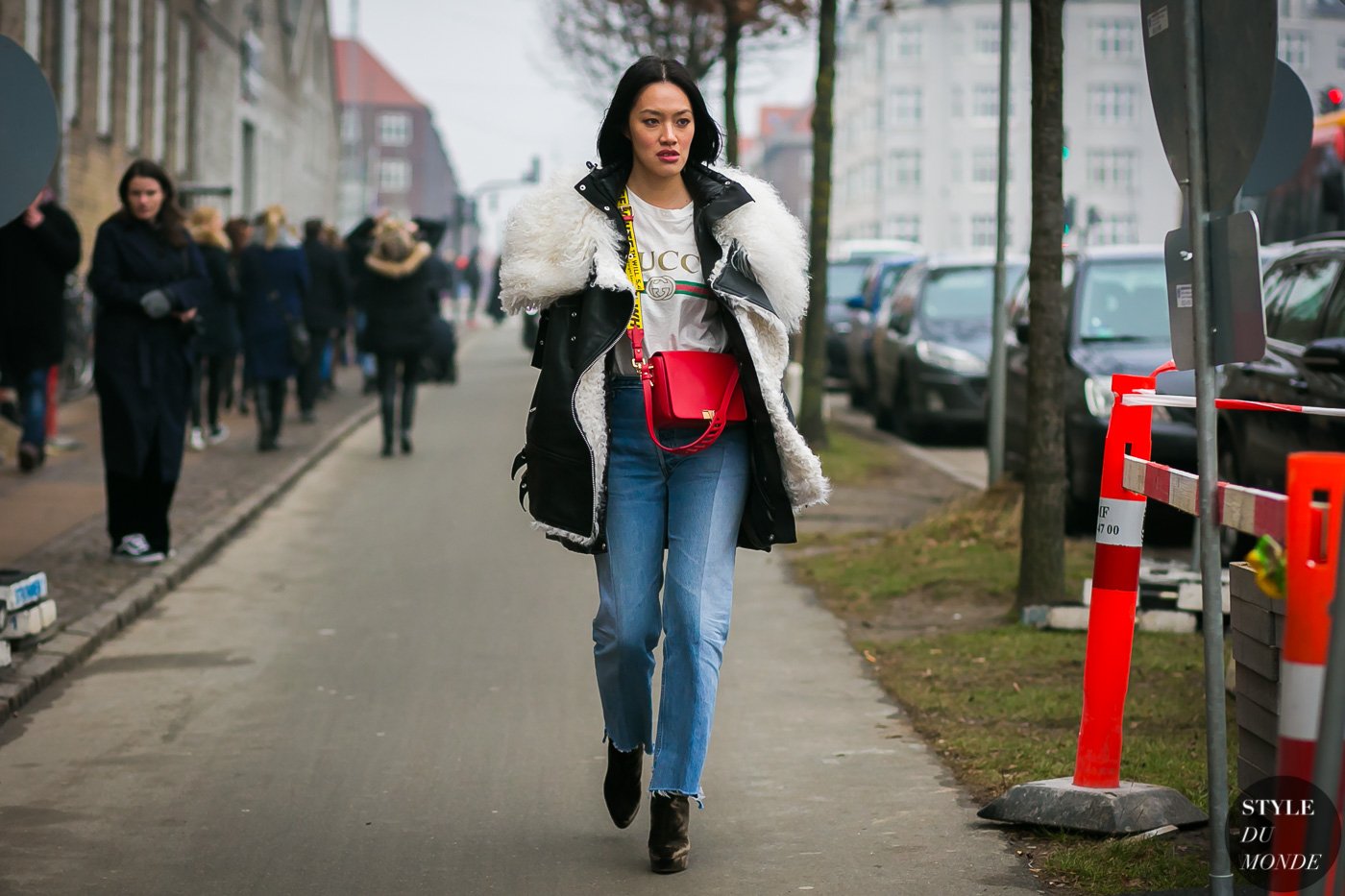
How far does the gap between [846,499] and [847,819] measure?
8.69 meters

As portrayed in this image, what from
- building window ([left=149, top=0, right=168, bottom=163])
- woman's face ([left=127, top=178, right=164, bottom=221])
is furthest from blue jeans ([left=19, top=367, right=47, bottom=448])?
building window ([left=149, top=0, right=168, bottom=163])

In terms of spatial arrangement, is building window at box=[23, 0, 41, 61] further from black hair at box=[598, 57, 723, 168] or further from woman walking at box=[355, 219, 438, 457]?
black hair at box=[598, 57, 723, 168]

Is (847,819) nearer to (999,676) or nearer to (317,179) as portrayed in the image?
(999,676)

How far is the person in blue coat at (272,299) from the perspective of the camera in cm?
1730

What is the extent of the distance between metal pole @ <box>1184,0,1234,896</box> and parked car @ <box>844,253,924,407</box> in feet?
56.8

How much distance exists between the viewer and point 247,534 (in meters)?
12.4

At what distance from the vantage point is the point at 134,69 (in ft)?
96.3

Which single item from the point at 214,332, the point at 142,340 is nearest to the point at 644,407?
the point at 142,340

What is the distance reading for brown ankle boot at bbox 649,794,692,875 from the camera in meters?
5.02

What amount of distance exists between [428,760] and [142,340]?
172 inches

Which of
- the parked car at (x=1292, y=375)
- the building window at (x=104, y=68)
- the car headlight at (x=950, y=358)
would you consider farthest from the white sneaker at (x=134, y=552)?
the building window at (x=104, y=68)

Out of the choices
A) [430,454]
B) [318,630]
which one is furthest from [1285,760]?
[430,454]

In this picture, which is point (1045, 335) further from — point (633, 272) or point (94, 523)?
point (94, 523)

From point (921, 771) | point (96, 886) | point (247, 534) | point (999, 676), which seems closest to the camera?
point (96, 886)
